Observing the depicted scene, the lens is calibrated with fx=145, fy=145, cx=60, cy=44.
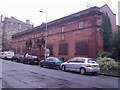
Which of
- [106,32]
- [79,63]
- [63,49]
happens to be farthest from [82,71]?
[63,49]

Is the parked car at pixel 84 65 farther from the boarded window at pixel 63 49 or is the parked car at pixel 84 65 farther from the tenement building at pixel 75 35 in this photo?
the boarded window at pixel 63 49

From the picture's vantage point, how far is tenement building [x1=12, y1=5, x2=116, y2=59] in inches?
844

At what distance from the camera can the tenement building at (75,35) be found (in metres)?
21.4

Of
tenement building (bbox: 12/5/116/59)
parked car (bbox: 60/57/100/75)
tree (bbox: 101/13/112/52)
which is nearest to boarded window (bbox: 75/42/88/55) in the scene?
tenement building (bbox: 12/5/116/59)

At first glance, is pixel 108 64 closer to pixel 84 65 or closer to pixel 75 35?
pixel 84 65

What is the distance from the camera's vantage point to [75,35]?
79.8 ft

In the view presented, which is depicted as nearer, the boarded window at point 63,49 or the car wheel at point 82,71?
the car wheel at point 82,71

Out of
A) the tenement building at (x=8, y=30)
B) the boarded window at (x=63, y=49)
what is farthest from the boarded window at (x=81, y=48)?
the tenement building at (x=8, y=30)

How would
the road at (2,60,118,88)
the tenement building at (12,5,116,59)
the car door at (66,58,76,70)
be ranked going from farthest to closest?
1. the tenement building at (12,5,116,59)
2. the car door at (66,58,76,70)
3. the road at (2,60,118,88)

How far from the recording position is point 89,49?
71.3 feet

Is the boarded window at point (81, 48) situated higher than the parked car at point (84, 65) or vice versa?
the boarded window at point (81, 48)

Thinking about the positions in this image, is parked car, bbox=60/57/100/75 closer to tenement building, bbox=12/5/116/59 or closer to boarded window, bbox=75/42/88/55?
tenement building, bbox=12/5/116/59

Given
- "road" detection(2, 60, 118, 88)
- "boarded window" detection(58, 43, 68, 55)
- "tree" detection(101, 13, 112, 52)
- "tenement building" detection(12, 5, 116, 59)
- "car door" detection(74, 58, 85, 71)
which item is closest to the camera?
"road" detection(2, 60, 118, 88)

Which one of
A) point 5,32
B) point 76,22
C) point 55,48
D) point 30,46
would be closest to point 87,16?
point 76,22
